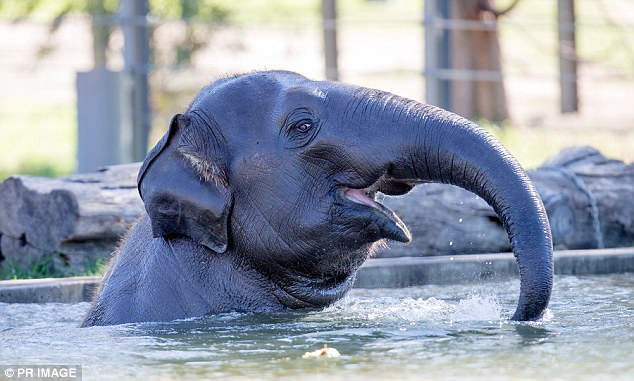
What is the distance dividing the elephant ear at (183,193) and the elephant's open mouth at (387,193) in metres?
0.52

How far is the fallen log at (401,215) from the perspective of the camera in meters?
8.39

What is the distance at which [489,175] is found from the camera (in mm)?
4941

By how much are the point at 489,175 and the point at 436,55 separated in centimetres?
879

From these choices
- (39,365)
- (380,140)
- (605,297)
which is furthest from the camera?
(605,297)

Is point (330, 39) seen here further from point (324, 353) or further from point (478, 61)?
point (324, 353)

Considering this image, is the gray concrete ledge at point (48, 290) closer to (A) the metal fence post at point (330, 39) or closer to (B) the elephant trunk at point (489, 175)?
(B) the elephant trunk at point (489, 175)

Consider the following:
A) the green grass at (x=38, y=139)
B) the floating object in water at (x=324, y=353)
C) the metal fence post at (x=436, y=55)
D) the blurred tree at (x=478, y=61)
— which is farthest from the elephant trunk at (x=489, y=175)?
the blurred tree at (x=478, y=61)

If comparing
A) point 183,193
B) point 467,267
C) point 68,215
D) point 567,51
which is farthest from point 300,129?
point 567,51

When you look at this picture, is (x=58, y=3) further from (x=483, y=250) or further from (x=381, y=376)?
(x=381, y=376)

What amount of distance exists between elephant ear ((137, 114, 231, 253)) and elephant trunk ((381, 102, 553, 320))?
750 mm

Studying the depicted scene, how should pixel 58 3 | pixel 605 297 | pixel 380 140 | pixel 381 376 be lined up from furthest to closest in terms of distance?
pixel 58 3 < pixel 605 297 < pixel 380 140 < pixel 381 376

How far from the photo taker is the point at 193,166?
5.51 meters

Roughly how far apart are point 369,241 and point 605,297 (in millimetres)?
1710

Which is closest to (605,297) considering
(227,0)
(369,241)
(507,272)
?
(507,272)
